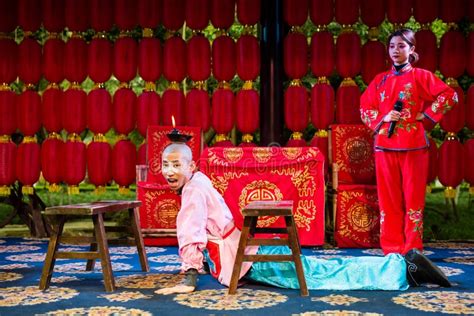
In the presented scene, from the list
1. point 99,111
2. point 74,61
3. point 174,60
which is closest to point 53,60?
point 74,61

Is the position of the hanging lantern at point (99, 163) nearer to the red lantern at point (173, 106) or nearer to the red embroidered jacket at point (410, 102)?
the red lantern at point (173, 106)

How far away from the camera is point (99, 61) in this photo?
210 inches

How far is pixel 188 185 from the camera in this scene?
3029 mm

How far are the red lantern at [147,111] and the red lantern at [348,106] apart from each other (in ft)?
5.10

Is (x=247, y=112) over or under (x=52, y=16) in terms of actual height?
under

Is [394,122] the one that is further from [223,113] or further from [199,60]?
[199,60]

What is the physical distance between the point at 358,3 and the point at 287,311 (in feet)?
11.4

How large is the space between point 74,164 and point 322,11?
2.50 metres

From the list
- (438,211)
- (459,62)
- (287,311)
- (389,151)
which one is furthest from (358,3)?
(287,311)

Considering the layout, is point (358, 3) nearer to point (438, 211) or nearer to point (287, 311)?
point (438, 211)

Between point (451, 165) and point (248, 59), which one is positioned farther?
point (248, 59)

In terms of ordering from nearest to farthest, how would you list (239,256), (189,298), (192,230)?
(189,298)
(239,256)
(192,230)

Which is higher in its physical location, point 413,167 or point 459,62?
point 459,62

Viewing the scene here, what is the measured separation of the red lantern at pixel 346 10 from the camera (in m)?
5.18
